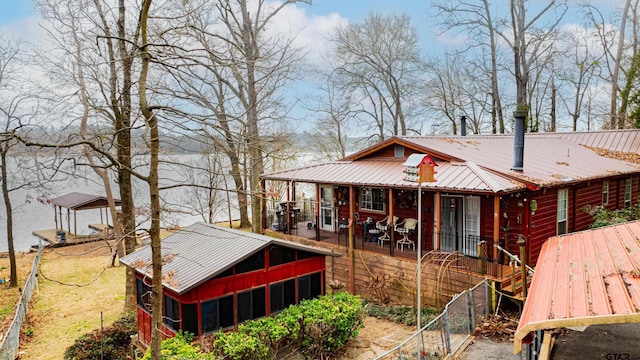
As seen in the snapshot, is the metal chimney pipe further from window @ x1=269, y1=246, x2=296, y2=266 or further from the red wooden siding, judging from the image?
window @ x1=269, y1=246, x2=296, y2=266

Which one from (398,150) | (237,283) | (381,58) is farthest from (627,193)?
(381,58)

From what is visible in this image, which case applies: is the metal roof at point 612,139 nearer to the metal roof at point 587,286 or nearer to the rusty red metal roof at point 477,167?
the rusty red metal roof at point 477,167

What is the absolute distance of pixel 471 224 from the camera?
42.9ft

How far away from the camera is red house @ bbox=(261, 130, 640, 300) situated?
1184 centimetres

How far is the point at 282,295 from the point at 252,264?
3.92ft

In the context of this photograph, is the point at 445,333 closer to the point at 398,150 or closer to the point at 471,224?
the point at 471,224

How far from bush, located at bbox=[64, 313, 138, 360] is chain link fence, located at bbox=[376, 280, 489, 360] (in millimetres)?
7302

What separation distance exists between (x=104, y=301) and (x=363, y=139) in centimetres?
2215

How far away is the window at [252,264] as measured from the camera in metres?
9.51

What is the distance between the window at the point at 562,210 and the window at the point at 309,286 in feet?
26.9

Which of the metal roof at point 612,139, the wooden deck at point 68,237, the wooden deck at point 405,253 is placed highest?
the metal roof at point 612,139

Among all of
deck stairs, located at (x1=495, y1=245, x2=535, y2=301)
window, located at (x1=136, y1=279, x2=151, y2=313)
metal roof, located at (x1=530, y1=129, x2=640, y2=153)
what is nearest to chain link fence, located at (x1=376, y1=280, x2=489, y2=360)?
deck stairs, located at (x1=495, y1=245, x2=535, y2=301)

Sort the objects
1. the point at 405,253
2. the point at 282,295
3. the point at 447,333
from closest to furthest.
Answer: the point at 447,333 → the point at 282,295 → the point at 405,253

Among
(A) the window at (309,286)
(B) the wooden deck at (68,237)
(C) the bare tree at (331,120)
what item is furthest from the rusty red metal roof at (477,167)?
(C) the bare tree at (331,120)
